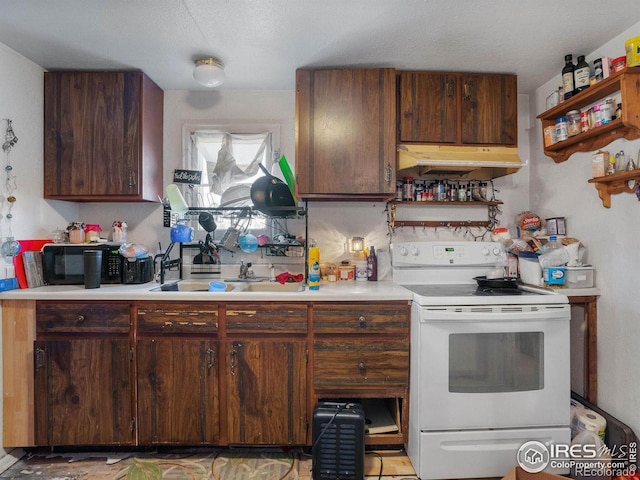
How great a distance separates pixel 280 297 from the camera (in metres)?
1.77

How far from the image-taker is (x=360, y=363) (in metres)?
1.77

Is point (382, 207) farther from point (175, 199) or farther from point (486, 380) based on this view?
point (175, 199)

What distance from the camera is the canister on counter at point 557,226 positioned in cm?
213

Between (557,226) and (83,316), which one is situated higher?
(557,226)

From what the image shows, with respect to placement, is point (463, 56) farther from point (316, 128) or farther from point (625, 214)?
point (625, 214)

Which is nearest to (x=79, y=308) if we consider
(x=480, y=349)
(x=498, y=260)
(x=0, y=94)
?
(x=0, y=94)

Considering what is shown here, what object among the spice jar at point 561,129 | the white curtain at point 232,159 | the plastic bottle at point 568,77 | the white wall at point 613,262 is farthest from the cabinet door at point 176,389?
the plastic bottle at point 568,77

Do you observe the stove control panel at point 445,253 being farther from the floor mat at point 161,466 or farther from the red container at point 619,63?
the floor mat at point 161,466

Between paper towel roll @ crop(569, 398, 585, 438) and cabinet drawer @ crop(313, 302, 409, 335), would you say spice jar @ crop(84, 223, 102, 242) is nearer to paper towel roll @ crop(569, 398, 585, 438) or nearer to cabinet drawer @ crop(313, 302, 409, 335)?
cabinet drawer @ crop(313, 302, 409, 335)

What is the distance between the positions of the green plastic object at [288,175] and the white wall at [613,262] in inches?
70.0

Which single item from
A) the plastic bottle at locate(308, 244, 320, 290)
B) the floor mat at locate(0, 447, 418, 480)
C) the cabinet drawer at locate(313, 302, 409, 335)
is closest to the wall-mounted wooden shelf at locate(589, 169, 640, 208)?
the cabinet drawer at locate(313, 302, 409, 335)

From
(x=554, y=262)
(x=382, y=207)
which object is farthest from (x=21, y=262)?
(x=554, y=262)

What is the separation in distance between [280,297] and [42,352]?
4.38ft

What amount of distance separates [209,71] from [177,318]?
4.79 ft
